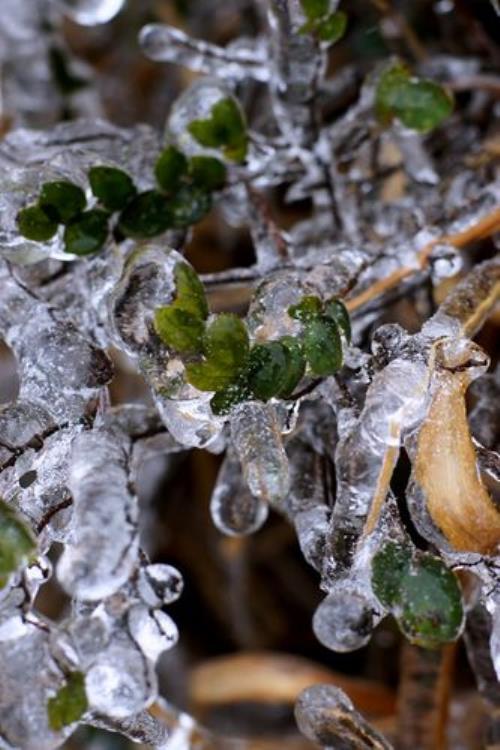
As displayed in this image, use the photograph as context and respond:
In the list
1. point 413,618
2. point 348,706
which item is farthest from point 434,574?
point 348,706

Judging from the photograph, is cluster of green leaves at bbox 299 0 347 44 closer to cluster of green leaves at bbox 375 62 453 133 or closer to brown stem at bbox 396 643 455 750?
cluster of green leaves at bbox 375 62 453 133

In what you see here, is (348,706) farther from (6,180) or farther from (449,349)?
(6,180)

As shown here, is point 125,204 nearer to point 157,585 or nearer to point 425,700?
point 157,585

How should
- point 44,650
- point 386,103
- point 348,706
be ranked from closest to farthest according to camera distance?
1. point 44,650
2. point 348,706
3. point 386,103

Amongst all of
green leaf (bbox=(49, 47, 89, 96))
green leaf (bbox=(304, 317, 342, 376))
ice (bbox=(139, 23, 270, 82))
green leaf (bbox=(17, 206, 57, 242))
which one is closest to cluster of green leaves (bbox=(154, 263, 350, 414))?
green leaf (bbox=(304, 317, 342, 376))

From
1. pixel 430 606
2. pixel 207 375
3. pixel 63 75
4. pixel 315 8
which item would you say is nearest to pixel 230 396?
pixel 207 375

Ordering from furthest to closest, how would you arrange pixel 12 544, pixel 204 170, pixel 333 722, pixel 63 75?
1. pixel 63 75
2. pixel 204 170
3. pixel 333 722
4. pixel 12 544

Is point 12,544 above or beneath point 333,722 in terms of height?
above

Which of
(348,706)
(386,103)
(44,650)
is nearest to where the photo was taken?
(44,650)
